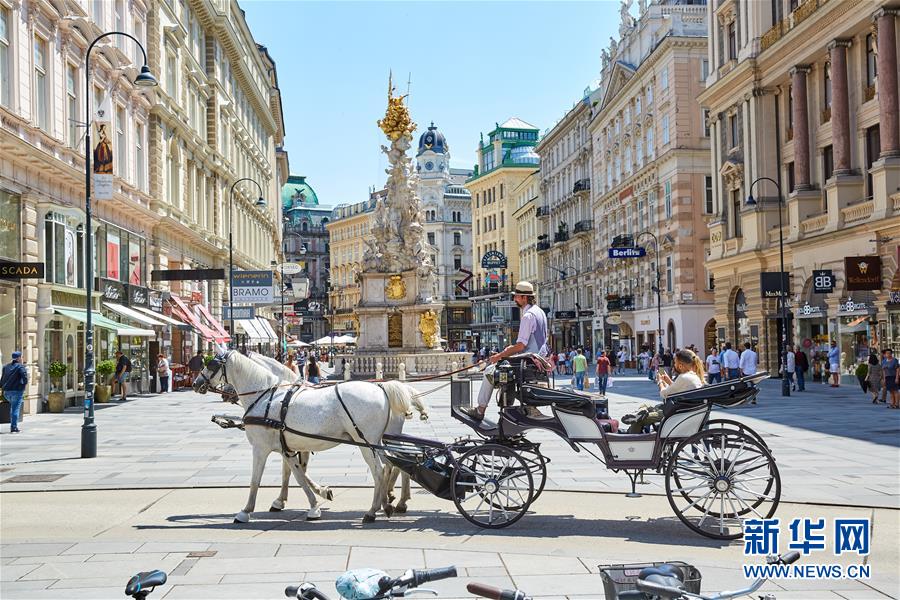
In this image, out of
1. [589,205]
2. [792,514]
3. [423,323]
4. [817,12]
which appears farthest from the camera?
[589,205]

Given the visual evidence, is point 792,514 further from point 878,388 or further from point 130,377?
point 130,377

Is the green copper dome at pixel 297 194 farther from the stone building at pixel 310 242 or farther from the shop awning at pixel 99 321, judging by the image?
the shop awning at pixel 99 321

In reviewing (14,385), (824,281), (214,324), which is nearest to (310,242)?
(214,324)

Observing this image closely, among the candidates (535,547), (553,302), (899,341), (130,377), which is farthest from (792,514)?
(553,302)

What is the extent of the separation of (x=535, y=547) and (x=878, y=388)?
22.3m

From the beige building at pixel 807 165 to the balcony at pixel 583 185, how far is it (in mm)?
31949

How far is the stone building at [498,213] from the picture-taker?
117 meters

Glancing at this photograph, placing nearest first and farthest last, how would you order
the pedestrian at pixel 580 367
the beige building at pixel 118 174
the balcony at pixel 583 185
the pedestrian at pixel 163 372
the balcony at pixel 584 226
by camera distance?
the beige building at pixel 118 174 < the pedestrian at pixel 580 367 < the pedestrian at pixel 163 372 < the balcony at pixel 584 226 < the balcony at pixel 583 185

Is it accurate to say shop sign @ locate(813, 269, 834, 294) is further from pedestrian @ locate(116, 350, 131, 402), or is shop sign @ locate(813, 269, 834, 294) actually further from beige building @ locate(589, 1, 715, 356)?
pedestrian @ locate(116, 350, 131, 402)

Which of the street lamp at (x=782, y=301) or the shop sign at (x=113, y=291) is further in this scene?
the shop sign at (x=113, y=291)

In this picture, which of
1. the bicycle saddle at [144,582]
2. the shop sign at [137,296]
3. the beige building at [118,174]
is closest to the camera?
the bicycle saddle at [144,582]

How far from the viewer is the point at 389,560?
8.85 metres

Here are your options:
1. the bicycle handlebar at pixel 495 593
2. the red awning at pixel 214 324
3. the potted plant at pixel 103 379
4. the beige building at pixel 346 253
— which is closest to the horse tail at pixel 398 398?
the bicycle handlebar at pixel 495 593

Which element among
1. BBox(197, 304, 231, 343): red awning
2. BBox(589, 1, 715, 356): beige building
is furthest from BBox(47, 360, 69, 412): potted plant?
BBox(589, 1, 715, 356): beige building
